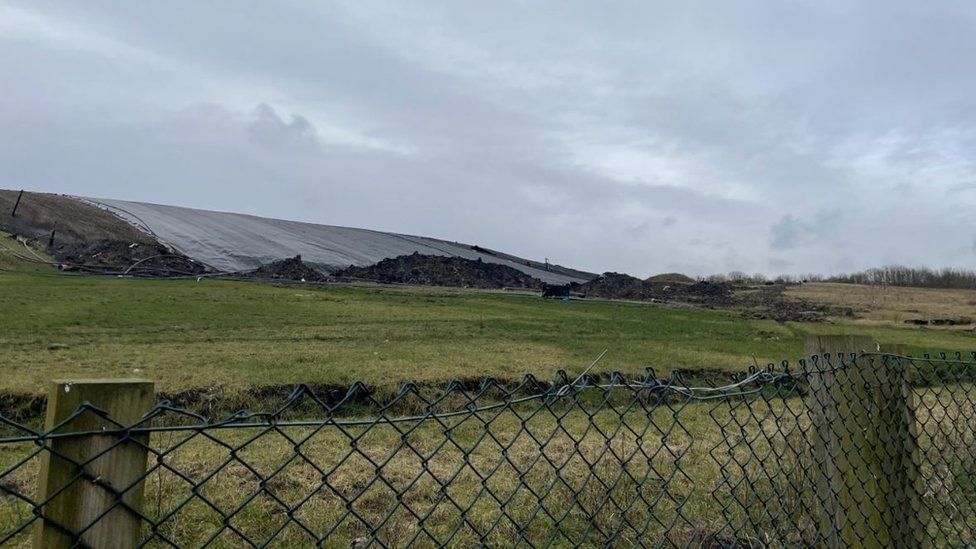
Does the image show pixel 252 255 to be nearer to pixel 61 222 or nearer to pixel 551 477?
pixel 61 222

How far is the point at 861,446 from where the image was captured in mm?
2639

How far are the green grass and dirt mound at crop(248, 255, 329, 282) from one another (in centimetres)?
208

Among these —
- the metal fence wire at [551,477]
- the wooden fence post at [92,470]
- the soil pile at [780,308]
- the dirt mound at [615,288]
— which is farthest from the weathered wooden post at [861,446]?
the dirt mound at [615,288]

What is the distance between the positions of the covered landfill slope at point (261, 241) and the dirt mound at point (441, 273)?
1415 mm

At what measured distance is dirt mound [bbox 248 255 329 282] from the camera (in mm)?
20625

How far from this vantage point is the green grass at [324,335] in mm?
7855

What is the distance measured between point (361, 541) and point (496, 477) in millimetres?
1377

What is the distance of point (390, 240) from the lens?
32.9 metres

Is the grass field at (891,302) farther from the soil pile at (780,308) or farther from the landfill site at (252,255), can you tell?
the landfill site at (252,255)

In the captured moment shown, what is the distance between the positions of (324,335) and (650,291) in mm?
17752

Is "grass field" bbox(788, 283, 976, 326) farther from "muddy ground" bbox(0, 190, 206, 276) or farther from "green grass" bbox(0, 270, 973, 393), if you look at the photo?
"muddy ground" bbox(0, 190, 206, 276)

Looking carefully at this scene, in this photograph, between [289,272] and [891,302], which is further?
[891,302]

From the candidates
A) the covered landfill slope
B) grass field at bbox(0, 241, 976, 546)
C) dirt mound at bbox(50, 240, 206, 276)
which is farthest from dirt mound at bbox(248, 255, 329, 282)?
grass field at bbox(0, 241, 976, 546)

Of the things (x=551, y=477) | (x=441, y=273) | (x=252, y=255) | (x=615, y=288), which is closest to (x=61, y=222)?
(x=252, y=255)
